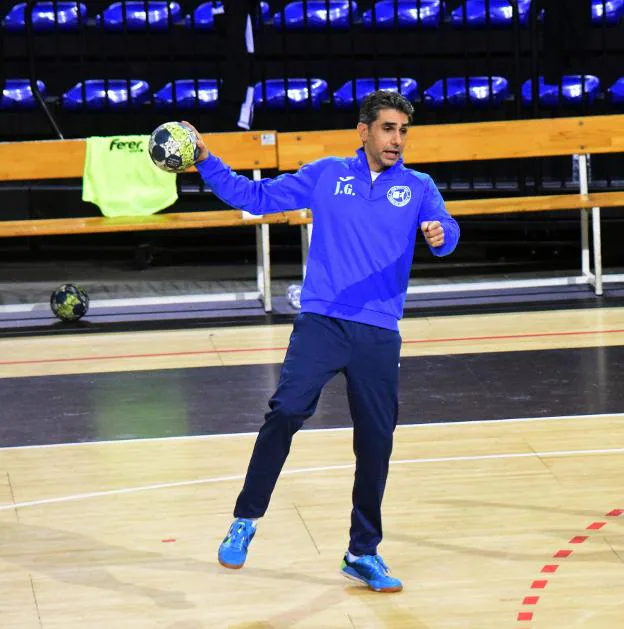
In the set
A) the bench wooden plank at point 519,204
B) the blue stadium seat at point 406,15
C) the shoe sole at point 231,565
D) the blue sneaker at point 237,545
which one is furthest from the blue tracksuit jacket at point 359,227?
the blue stadium seat at point 406,15

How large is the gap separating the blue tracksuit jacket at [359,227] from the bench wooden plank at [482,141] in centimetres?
541

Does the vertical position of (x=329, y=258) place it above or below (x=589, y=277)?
above

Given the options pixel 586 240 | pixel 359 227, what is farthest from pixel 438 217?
pixel 586 240

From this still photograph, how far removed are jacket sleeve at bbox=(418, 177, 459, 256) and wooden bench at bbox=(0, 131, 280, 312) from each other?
17.3 feet

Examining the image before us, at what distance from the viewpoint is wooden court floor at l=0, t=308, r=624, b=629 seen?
4.59 m

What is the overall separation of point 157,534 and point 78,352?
4.00 metres

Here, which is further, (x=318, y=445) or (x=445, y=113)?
(x=445, y=113)

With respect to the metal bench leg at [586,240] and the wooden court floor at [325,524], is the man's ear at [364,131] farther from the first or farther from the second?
the metal bench leg at [586,240]

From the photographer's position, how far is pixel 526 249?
12.6 m

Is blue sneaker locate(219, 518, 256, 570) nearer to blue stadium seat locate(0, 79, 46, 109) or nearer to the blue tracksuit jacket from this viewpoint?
the blue tracksuit jacket

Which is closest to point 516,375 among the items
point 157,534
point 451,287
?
point 451,287

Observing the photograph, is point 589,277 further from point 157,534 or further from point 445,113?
point 157,534

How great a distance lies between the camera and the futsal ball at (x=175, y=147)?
187 inches

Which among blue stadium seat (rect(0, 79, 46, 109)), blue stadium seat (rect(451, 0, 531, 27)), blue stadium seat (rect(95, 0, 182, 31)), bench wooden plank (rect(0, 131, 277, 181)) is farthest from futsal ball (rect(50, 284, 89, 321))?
blue stadium seat (rect(451, 0, 531, 27))
